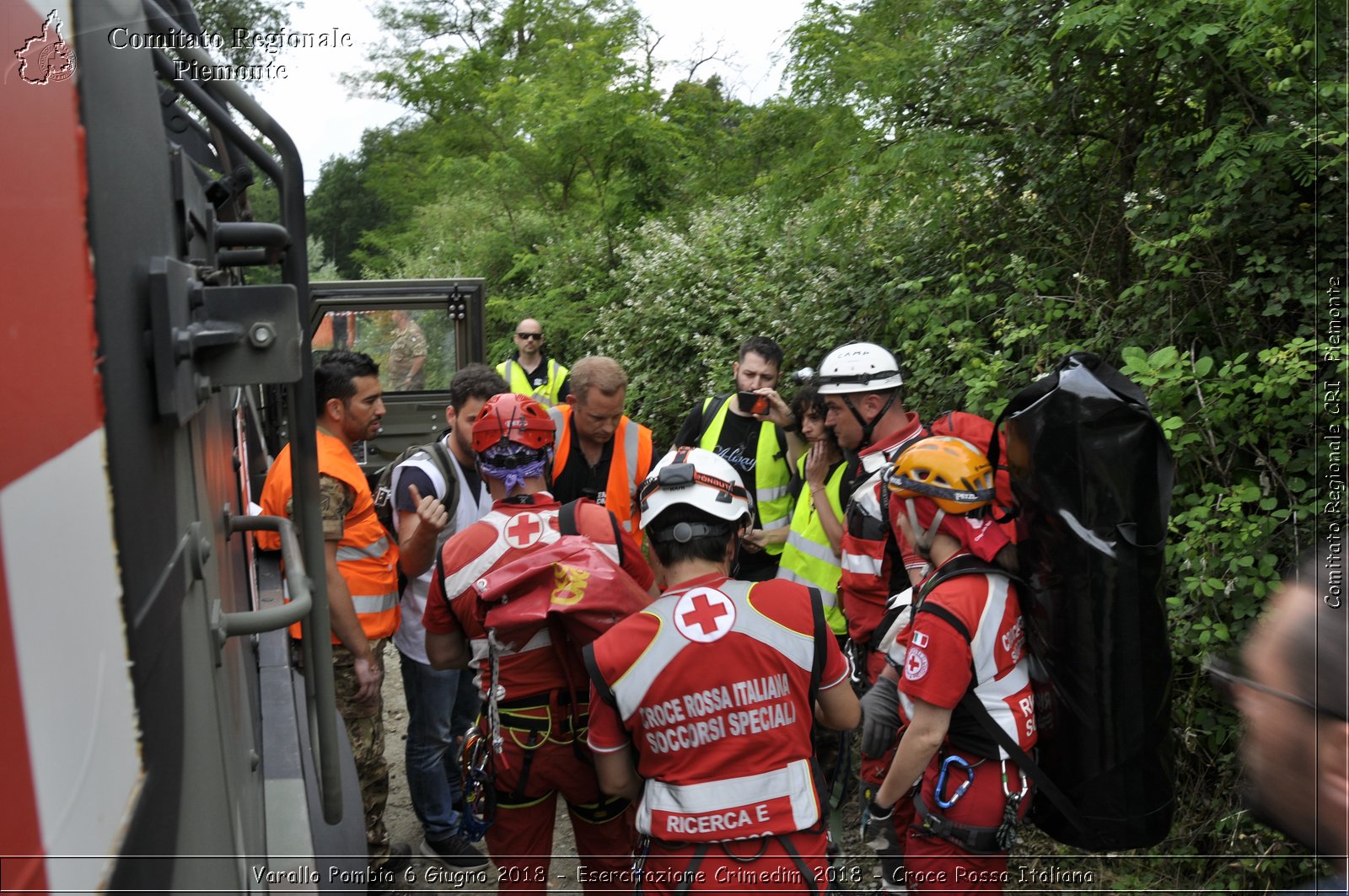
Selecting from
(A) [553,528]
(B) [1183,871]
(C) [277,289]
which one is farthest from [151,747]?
(B) [1183,871]

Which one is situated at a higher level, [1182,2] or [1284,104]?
[1182,2]

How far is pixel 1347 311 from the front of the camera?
395cm

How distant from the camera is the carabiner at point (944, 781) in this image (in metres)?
2.98

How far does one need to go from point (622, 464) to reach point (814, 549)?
1051 millimetres

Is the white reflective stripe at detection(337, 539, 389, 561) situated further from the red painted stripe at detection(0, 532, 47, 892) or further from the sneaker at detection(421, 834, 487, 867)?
the red painted stripe at detection(0, 532, 47, 892)

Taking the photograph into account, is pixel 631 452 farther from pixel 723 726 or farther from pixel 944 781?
pixel 723 726

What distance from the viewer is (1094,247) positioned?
215 inches

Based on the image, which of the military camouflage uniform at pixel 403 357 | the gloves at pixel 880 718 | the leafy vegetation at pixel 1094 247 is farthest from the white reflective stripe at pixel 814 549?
the military camouflage uniform at pixel 403 357

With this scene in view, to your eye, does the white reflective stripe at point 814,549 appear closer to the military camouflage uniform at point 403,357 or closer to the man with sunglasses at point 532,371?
the man with sunglasses at point 532,371

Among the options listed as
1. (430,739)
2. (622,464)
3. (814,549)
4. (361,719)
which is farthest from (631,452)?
(361,719)

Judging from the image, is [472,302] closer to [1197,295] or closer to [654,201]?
[654,201]

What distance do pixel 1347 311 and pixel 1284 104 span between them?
956mm

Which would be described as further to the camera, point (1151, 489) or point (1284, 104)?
point (1284, 104)

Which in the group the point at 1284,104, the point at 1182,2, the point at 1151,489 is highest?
the point at 1182,2
